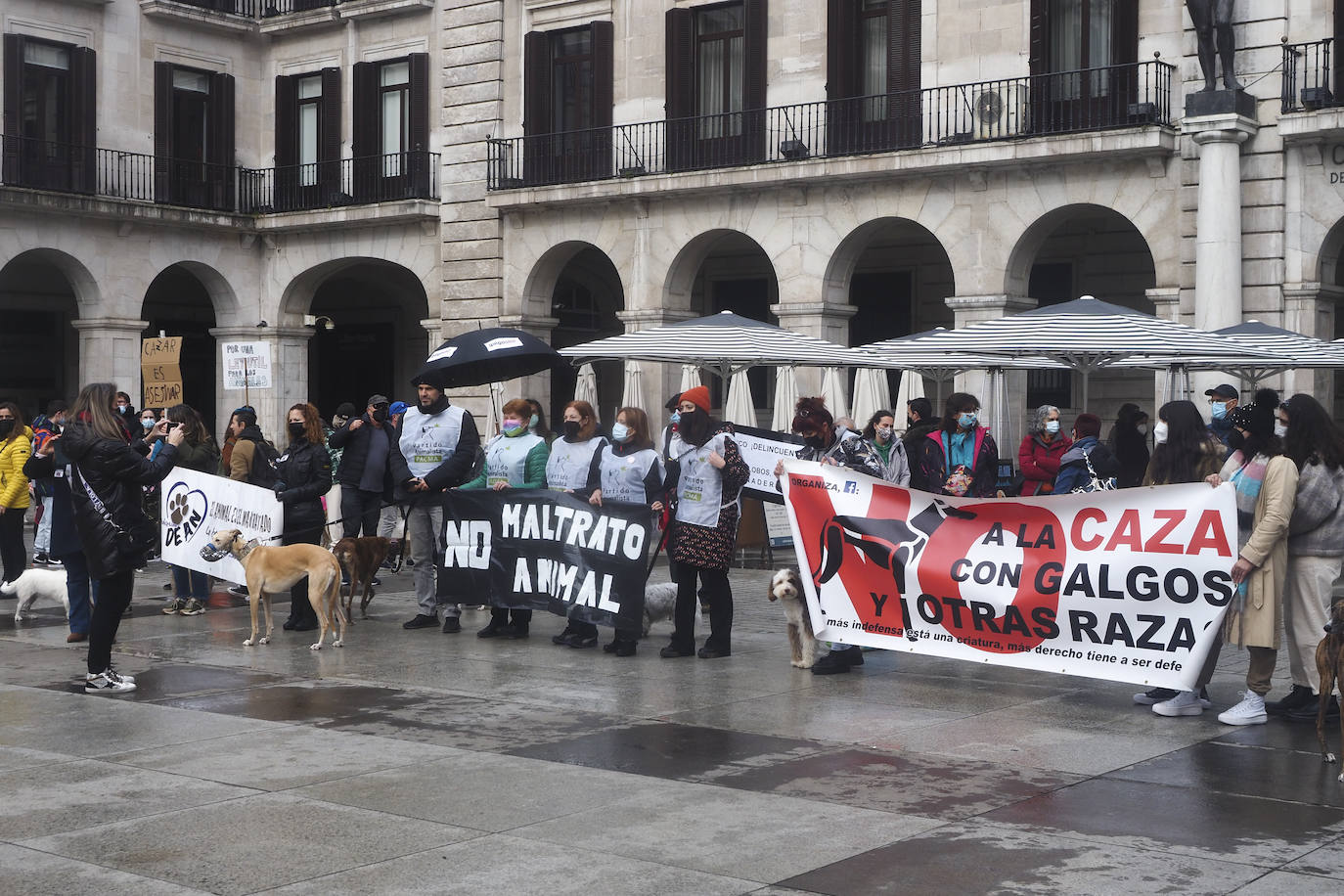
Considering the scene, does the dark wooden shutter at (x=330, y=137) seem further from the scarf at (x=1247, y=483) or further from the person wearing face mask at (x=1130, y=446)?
the scarf at (x=1247, y=483)

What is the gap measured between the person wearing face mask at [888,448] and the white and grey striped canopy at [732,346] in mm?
899

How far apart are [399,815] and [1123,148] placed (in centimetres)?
1745

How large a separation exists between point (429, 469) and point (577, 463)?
1465mm

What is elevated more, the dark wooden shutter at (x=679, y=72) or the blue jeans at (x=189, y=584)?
the dark wooden shutter at (x=679, y=72)

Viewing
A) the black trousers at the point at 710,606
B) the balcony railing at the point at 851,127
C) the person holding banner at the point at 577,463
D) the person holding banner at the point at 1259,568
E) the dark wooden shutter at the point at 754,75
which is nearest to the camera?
the person holding banner at the point at 1259,568

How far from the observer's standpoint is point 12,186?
92.1 ft

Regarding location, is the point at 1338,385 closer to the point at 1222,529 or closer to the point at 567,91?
the point at 567,91

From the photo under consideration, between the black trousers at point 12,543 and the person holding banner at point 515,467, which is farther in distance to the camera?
the black trousers at point 12,543

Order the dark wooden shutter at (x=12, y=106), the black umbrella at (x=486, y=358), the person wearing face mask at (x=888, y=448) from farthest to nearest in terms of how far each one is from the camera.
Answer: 1. the dark wooden shutter at (x=12, y=106)
2. the black umbrella at (x=486, y=358)
3. the person wearing face mask at (x=888, y=448)

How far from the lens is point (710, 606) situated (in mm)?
11500

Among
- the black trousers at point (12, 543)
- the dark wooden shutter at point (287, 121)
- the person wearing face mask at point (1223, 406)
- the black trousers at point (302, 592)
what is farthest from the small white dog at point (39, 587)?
the dark wooden shutter at point (287, 121)

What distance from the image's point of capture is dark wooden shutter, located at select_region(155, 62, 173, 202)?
30.5 meters

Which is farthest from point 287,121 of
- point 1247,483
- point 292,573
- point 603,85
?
point 1247,483

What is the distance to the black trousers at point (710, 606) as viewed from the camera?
11.3 metres
